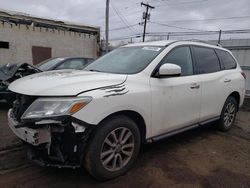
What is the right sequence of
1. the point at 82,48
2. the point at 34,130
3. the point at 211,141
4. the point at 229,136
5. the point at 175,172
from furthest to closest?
the point at 82,48
the point at 229,136
the point at 211,141
the point at 175,172
the point at 34,130

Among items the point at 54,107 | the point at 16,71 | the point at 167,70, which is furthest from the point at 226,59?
the point at 16,71

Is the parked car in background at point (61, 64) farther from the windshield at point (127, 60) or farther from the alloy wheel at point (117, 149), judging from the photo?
the alloy wheel at point (117, 149)

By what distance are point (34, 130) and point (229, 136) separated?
12.9 ft

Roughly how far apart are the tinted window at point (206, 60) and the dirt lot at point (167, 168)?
1.33m

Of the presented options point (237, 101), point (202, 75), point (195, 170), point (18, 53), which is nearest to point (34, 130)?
point (195, 170)

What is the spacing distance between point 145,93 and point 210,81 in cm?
171

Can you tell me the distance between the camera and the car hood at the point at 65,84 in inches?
103

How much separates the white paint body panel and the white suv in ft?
0.04

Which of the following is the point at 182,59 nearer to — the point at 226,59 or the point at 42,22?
the point at 226,59

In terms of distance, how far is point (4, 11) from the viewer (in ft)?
45.4

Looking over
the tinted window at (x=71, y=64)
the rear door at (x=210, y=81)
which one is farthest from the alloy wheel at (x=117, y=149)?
the tinted window at (x=71, y=64)

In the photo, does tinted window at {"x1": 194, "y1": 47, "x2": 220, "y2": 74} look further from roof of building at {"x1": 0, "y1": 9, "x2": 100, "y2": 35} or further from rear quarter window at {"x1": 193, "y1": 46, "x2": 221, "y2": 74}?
roof of building at {"x1": 0, "y1": 9, "x2": 100, "y2": 35}

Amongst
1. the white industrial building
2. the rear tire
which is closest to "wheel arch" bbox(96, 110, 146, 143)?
the rear tire

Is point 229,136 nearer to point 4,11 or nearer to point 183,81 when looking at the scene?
point 183,81
